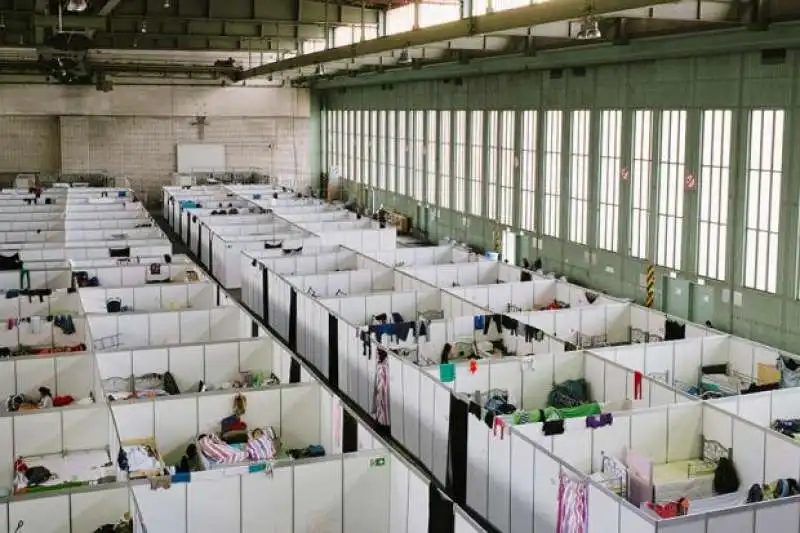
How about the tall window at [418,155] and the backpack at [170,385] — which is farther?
the tall window at [418,155]

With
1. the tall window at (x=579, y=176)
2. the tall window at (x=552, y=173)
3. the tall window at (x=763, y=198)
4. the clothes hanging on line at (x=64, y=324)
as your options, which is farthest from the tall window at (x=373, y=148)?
the clothes hanging on line at (x=64, y=324)

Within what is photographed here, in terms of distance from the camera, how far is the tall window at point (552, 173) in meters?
26.1

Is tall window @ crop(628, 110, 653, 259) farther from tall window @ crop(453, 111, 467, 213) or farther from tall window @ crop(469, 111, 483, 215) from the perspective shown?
tall window @ crop(453, 111, 467, 213)

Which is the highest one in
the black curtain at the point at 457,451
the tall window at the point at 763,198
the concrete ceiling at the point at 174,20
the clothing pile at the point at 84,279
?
the concrete ceiling at the point at 174,20

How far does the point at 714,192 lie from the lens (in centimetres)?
1986

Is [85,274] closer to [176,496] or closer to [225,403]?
[225,403]

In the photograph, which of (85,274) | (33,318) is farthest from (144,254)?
(33,318)

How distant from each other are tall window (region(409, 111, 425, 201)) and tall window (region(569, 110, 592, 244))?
11801 mm

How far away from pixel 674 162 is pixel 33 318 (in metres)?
13.4

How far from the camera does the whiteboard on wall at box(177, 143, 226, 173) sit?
49031 millimetres

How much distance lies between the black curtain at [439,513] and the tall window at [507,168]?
20439 mm

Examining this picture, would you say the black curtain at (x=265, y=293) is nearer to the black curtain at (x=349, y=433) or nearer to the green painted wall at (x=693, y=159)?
the green painted wall at (x=693, y=159)

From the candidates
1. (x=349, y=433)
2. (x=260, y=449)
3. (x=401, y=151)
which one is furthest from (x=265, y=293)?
(x=401, y=151)

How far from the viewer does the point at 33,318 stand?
16297mm
